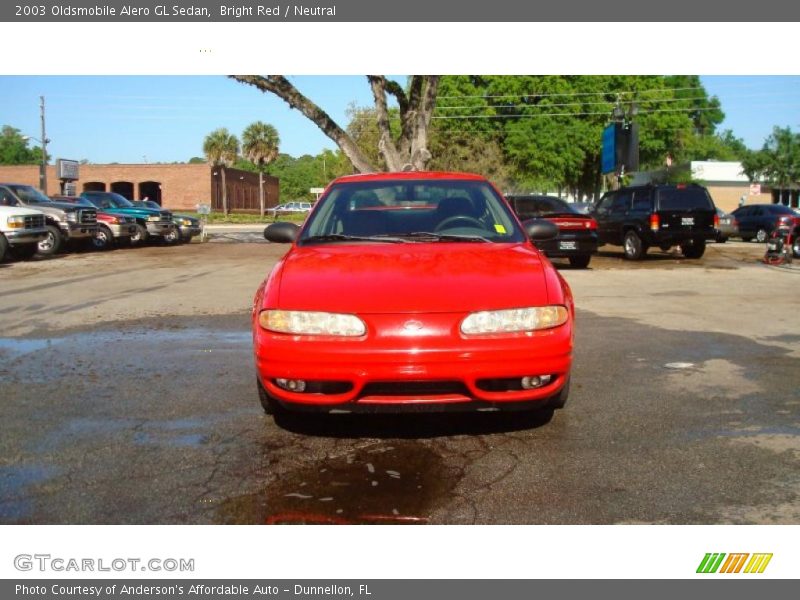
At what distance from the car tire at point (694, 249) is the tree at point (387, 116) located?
8335mm

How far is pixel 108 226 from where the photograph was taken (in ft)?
78.7

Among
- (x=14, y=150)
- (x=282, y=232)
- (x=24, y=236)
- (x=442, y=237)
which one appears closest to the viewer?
(x=442, y=237)

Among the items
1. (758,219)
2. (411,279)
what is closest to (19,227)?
(411,279)

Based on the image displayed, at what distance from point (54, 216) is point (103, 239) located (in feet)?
9.27

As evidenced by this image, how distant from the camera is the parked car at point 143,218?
25547 mm

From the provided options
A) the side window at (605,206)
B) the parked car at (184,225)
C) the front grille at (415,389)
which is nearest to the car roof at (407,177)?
the front grille at (415,389)

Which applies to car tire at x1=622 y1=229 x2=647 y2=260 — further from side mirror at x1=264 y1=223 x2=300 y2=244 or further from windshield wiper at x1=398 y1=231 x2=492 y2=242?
windshield wiper at x1=398 y1=231 x2=492 y2=242

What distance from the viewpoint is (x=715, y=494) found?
343 cm

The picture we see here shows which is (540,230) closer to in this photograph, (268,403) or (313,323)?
(313,323)

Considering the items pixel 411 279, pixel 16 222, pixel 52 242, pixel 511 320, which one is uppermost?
pixel 411 279

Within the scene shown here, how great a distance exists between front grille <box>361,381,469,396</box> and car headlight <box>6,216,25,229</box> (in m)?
17.1

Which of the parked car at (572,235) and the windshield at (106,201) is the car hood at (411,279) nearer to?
the parked car at (572,235)

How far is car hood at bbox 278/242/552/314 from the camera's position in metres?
3.97
